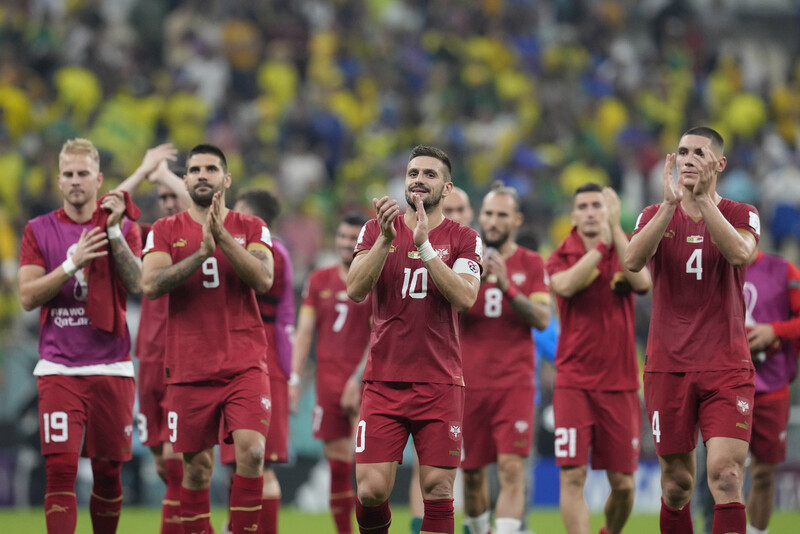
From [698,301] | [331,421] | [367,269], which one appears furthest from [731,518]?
[331,421]

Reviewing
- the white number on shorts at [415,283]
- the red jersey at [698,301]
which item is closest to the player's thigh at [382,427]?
the white number on shorts at [415,283]

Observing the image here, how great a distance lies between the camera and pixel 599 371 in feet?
32.2

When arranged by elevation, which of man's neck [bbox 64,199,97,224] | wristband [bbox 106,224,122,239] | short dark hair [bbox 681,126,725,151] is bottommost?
wristband [bbox 106,224,122,239]

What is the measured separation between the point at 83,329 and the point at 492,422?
356 cm

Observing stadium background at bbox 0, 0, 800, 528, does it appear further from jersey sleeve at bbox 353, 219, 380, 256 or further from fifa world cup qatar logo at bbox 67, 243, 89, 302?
jersey sleeve at bbox 353, 219, 380, 256

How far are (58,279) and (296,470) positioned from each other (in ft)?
23.5

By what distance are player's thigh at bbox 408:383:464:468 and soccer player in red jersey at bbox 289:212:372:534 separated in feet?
11.1

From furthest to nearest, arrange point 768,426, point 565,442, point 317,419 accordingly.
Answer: point 317,419 < point 768,426 < point 565,442

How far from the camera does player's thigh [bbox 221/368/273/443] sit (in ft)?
27.7

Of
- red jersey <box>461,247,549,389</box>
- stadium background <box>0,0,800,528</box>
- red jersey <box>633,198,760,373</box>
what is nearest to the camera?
red jersey <box>633,198,760,373</box>

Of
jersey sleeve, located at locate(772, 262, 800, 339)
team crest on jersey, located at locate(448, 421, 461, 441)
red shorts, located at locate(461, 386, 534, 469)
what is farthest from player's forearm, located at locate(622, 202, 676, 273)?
jersey sleeve, located at locate(772, 262, 800, 339)

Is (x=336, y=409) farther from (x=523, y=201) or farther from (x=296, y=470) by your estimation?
(x=523, y=201)

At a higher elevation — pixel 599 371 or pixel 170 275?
pixel 170 275

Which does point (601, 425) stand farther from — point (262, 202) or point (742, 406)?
point (262, 202)
